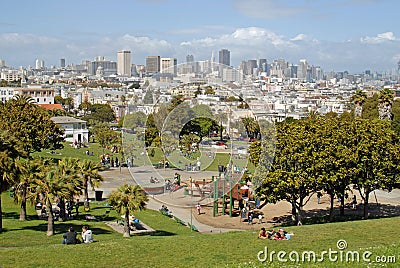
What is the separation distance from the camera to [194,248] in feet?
54.4

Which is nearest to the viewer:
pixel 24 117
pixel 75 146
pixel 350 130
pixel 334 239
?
pixel 334 239

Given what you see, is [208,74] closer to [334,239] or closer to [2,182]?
[334,239]

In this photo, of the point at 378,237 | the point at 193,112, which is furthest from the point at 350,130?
the point at 378,237

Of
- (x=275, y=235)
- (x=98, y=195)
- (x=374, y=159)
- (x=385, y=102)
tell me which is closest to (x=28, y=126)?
(x=98, y=195)

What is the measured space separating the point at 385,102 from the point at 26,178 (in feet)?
140

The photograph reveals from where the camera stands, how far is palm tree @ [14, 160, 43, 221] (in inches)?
851

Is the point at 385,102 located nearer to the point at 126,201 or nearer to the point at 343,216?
the point at 343,216

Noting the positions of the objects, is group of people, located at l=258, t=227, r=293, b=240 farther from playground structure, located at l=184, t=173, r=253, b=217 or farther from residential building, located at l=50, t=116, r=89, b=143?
residential building, located at l=50, t=116, r=89, b=143

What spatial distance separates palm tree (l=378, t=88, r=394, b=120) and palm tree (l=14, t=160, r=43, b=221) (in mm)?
40948

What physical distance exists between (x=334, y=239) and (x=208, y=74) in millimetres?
6766

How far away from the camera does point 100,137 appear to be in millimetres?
53094

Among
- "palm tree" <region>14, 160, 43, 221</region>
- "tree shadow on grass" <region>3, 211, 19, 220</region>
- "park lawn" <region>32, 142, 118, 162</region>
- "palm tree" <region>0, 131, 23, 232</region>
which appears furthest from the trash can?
"park lawn" <region>32, 142, 118, 162</region>

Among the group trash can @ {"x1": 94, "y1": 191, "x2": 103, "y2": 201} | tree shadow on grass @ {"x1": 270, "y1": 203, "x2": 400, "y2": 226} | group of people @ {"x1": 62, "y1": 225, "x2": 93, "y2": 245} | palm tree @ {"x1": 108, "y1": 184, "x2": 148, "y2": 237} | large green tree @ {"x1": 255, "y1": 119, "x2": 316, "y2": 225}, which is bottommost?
tree shadow on grass @ {"x1": 270, "y1": 203, "x2": 400, "y2": 226}

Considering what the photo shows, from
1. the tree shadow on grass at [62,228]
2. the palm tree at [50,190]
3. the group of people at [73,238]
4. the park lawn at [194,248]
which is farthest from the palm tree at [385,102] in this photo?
the group of people at [73,238]
